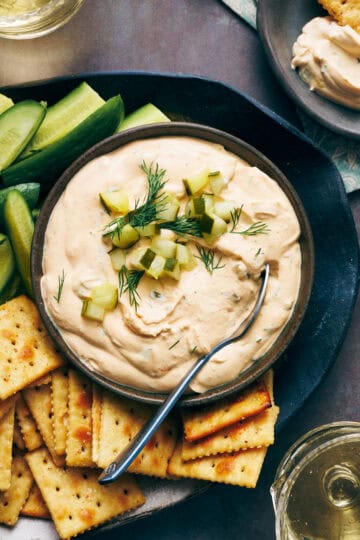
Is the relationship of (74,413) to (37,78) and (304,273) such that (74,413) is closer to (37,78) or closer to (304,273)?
(304,273)

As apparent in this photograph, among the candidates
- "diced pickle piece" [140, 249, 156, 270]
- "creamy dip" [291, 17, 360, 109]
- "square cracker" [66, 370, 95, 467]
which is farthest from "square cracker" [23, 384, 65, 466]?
"creamy dip" [291, 17, 360, 109]

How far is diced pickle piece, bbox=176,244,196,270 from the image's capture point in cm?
243

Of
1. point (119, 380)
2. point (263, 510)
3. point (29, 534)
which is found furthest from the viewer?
point (263, 510)

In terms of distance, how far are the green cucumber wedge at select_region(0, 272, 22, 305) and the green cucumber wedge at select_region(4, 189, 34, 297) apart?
0.28 ft

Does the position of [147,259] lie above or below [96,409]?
above

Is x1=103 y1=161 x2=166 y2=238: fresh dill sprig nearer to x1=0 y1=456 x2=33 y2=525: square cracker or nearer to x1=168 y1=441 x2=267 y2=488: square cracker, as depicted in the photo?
x1=168 y1=441 x2=267 y2=488: square cracker

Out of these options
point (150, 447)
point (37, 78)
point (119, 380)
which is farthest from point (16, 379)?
point (37, 78)

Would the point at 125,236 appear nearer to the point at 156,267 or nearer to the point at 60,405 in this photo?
the point at 156,267

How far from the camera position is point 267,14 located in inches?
110

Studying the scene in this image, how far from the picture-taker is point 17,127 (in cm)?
261

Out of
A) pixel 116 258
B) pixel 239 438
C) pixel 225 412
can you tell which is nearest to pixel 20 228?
pixel 116 258

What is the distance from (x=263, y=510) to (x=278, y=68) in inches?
71.0

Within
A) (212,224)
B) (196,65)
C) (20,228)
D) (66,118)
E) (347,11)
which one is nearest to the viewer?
(212,224)

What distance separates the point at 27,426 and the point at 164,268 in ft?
2.93
